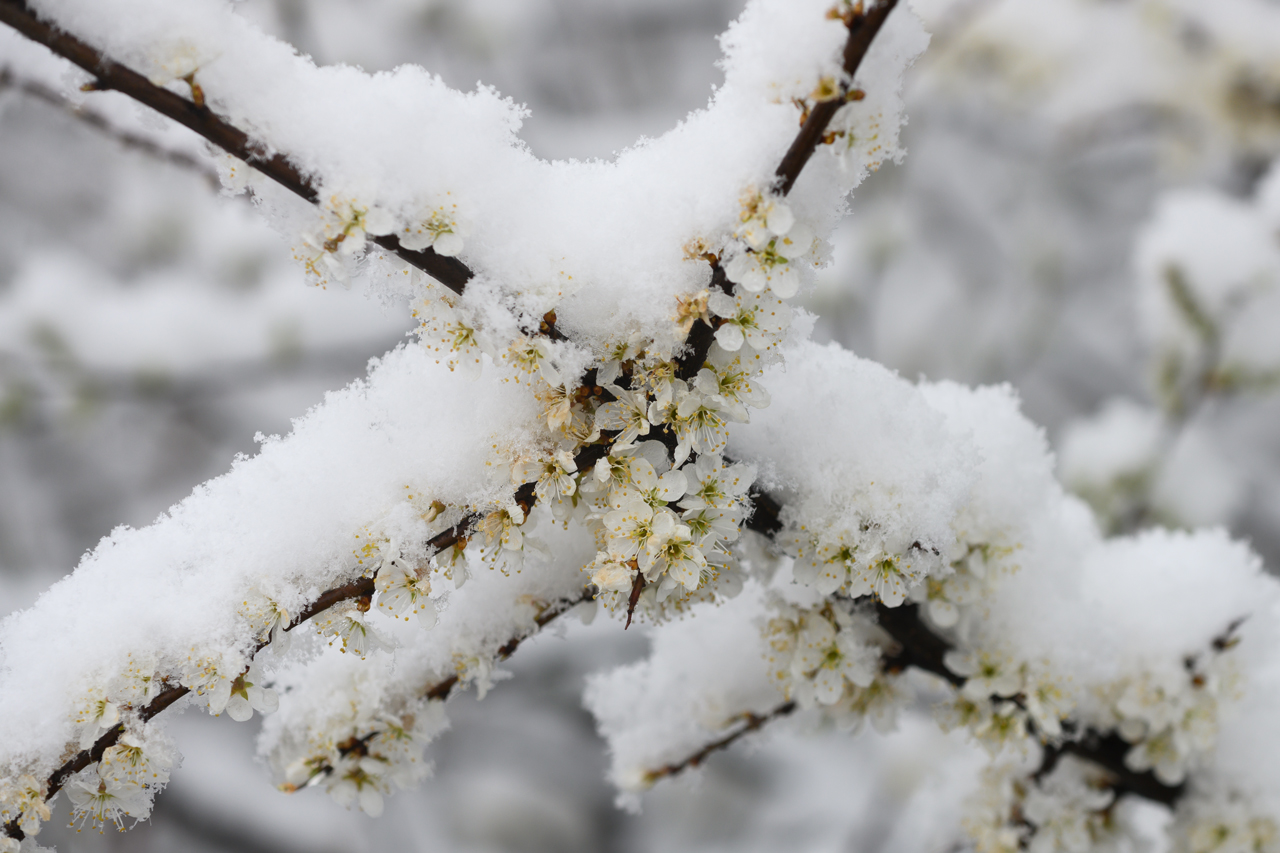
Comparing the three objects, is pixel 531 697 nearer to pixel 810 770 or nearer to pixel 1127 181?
pixel 810 770

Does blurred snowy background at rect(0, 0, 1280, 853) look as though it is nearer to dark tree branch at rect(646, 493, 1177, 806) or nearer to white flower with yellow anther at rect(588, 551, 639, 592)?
dark tree branch at rect(646, 493, 1177, 806)

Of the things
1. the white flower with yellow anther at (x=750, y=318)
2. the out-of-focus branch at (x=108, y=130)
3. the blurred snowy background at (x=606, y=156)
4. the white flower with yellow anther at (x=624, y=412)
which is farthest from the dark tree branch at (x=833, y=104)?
the blurred snowy background at (x=606, y=156)

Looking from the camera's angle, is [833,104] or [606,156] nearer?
[833,104]

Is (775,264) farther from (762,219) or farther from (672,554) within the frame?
(672,554)

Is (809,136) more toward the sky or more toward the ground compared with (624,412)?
more toward the sky

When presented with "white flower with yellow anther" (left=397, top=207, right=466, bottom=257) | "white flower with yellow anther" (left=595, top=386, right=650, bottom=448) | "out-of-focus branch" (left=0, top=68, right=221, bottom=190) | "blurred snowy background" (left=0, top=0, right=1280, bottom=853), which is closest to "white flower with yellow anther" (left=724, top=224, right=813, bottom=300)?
"white flower with yellow anther" (left=595, top=386, right=650, bottom=448)

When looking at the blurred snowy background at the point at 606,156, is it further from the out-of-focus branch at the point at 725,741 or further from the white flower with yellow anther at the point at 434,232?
the white flower with yellow anther at the point at 434,232

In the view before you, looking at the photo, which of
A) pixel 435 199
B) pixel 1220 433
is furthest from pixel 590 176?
pixel 1220 433

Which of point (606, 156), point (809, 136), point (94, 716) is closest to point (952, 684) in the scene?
point (809, 136)
